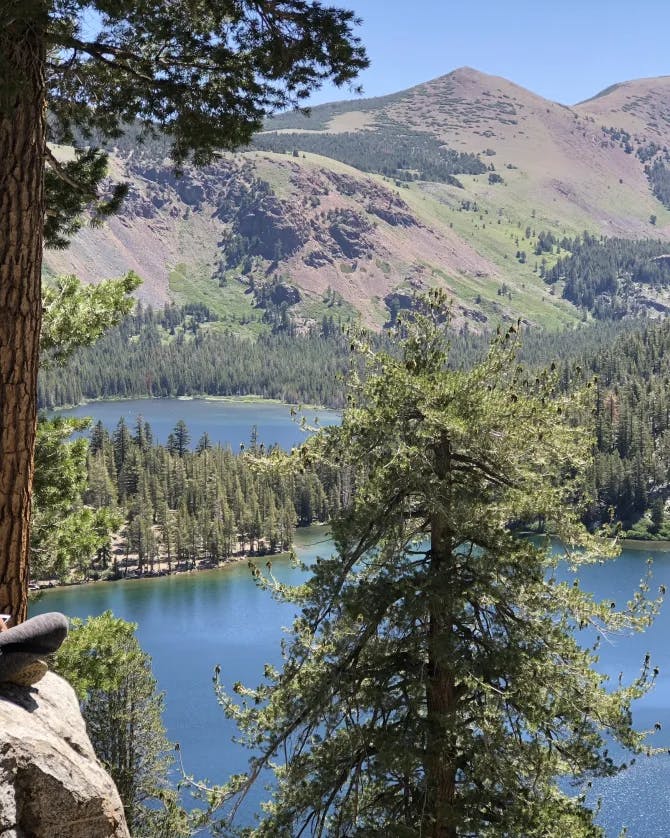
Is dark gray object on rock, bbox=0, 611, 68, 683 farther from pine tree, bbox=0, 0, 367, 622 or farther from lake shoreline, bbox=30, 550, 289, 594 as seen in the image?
lake shoreline, bbox=30, 550, 289, 594

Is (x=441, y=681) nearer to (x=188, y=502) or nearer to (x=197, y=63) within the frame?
(x=197, y=63)

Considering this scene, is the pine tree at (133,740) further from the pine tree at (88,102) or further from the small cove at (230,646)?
the pine tree at (88,102)

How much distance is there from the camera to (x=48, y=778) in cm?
553

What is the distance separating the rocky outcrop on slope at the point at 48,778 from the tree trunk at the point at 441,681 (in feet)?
15.9

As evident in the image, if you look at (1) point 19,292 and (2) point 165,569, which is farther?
(2) point 165,569

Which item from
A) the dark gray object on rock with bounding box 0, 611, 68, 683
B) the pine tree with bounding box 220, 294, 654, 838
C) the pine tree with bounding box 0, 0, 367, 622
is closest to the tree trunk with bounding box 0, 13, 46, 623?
the pine tree with bounding box 0, 0, 367, 622

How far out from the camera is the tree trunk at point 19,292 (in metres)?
7.54

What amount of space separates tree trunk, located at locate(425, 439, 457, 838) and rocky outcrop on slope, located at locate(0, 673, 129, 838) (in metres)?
4.83

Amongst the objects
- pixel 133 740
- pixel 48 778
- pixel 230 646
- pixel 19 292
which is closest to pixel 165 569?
pixel 230 646

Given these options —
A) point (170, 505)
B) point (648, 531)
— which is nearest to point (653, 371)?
→ point (648, 531)

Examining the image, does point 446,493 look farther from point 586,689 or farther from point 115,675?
point 115,675

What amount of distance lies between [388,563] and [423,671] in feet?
4.53

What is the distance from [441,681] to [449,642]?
838mm

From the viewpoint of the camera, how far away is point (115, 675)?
12719 millimetres
